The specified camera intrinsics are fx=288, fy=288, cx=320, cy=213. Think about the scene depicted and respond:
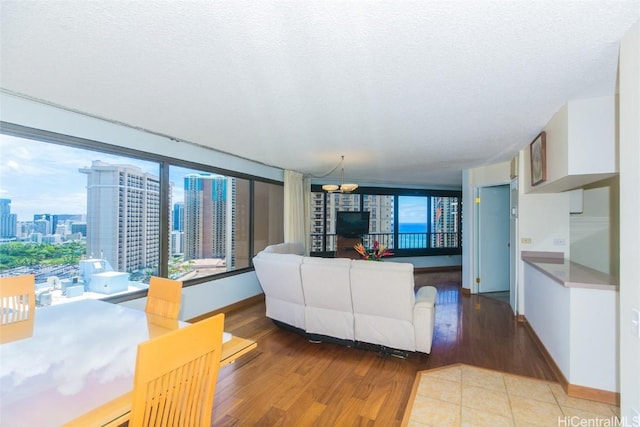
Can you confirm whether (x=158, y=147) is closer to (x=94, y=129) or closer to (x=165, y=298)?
(x=94, y=129)

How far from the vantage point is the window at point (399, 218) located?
7.57 meters

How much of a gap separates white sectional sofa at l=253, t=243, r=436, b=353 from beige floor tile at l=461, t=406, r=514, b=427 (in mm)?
757

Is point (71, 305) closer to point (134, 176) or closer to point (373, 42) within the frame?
point (134, 176)

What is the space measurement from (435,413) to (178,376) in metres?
1.97

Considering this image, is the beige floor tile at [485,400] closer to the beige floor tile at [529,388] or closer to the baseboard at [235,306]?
the beige floor tile at [529,388]

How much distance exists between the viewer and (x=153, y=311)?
6.89ft

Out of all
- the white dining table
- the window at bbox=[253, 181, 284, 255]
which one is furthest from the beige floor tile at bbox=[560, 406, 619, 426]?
the window at bbox=[253, 181, 284, 255]

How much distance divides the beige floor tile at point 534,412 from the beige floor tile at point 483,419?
3.0 inches

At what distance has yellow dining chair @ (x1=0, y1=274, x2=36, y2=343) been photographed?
71.4 inches

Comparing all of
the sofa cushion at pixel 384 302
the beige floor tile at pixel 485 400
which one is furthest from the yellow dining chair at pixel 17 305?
the beige floor tile at pixel 485 400

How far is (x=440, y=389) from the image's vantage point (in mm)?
2482

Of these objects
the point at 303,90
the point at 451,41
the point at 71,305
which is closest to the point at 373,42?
the point at 451,41

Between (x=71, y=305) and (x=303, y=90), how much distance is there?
2444 millimetres

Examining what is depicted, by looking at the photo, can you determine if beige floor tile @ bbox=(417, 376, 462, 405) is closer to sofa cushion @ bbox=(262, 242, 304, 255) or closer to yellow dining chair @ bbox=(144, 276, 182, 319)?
yellow dining chair @ bbox=(144, 276, 182, 319)
